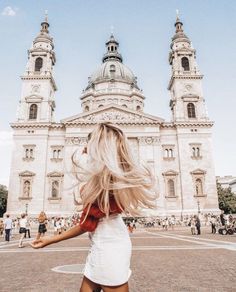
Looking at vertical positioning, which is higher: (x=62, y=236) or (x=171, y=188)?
(x=171, y=188)

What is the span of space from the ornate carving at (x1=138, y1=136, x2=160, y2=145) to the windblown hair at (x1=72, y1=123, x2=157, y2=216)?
45.6m

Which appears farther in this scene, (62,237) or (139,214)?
(139,214)

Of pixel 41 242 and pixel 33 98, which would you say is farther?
pixel 33 98

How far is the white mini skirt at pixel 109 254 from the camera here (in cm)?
242

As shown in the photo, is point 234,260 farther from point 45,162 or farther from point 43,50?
point 43,50

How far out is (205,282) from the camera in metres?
6.18

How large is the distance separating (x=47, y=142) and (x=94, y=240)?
47.3 meters

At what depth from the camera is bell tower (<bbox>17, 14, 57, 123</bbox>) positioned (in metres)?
49.6

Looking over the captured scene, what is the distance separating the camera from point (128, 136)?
161ft

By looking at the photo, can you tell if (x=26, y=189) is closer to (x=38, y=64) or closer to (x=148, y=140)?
(x=148, y=140)

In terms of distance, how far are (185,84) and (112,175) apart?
170ft

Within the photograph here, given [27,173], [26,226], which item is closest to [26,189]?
[27,173]

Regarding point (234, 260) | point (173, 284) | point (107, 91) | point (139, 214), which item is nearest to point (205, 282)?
point (173, 284)

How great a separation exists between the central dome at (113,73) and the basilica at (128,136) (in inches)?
684
